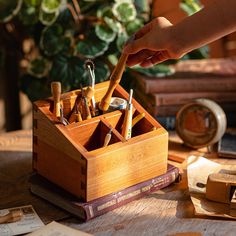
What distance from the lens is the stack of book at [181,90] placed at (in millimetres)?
1628

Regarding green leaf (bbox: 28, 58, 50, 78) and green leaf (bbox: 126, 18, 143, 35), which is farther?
green leaf (bbox: 28, 58, 50, 78)

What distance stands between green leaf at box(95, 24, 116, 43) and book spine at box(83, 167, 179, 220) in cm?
64

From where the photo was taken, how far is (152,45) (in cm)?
120

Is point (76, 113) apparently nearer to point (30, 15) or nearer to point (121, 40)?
point (121, 40)

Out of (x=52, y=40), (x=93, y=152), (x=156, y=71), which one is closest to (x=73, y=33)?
(x=52, y=40)

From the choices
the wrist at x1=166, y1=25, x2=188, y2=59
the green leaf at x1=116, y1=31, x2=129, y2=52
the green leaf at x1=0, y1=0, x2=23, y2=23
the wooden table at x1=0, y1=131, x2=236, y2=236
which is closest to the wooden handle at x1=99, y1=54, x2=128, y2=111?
the wrist at x1=166, y1=25, x2=188, y2=59

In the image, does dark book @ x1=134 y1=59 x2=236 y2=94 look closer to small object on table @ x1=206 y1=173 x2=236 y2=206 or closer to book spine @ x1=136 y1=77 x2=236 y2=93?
book spine @ x1=136 y1=77 x2=236 y2=93

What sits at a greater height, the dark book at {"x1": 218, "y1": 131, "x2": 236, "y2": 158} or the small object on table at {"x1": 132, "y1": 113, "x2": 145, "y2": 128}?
the small object on table at {"x1": 132, "y1": 113, "x2": 145, "y2": 128}

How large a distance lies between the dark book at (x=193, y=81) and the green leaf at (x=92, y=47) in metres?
0.14

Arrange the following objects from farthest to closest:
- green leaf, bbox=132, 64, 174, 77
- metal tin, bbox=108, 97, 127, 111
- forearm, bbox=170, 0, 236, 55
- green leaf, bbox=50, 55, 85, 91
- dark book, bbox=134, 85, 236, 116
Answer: green leaf, bbox=50, 55, 85, 91
green leaf, bbox=132, 64, 174, 77
dark book, bbox=134, 85, 236, 116
metal tin, bbox=108, 97, 127, 111
forearm, bbox=170, 0, 236, 55

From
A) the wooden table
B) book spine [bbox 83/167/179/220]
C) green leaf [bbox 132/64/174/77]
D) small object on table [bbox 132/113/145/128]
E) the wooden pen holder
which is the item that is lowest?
the wooden table

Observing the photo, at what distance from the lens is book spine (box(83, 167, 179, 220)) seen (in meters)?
1.16

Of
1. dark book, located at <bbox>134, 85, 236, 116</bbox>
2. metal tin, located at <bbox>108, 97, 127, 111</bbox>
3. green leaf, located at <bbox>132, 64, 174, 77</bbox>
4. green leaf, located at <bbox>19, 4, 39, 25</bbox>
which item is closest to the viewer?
metal tin, located at <bbox>108, 97, 127, 111</bbox>

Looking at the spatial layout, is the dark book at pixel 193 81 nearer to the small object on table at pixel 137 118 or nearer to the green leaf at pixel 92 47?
the green leaf at pixel 92 47
